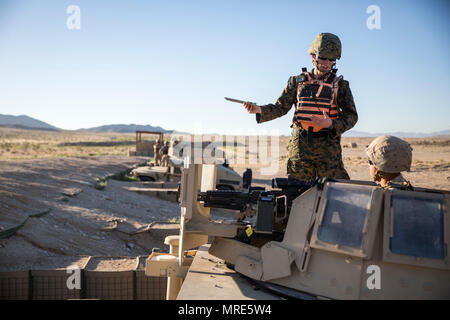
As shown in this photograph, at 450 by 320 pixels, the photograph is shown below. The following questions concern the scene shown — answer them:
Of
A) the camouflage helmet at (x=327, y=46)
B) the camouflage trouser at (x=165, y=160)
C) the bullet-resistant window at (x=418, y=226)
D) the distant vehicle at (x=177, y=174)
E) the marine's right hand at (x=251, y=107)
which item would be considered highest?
the camouflage helmet at (x=327, y=46)

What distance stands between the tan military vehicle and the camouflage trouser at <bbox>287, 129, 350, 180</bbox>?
0.68 metres

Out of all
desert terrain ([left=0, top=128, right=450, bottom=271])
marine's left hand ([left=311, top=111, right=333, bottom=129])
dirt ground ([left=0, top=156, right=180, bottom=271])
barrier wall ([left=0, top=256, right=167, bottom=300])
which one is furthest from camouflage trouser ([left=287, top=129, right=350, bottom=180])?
dirt ground ([left=0, top=156, right=180, bottom=271])

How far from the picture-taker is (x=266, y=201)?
3258 millimetres

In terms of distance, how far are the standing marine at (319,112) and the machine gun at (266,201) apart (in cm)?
60

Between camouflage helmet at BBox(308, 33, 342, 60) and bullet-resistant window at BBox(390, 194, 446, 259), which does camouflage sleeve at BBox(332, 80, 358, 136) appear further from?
bullet-resistant window at BBox(390, 194, 446, 259)

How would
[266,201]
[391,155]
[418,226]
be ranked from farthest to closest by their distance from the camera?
[266,201] < [391,155] < [418,226]

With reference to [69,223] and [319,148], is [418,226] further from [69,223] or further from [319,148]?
[69,223]

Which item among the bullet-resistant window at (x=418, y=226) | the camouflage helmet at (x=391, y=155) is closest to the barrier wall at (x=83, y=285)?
the camouflage helmet at (x=391, y=155)

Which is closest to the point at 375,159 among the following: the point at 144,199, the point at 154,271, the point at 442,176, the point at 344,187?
the point at 344,187

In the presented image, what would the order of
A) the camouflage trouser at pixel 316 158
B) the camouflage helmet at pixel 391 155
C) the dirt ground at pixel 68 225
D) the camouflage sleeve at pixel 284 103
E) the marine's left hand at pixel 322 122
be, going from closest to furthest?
the camouflage helmet at pixel 391 155, the marine's left hand at pixel 322 122, the camouflage trouser at pixel 316 158, the camouflage sleeve at pixel 284 103, the dirt ground at pixel 68 225

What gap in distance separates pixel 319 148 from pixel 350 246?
1382mm

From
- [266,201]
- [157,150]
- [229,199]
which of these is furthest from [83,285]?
[157,150]

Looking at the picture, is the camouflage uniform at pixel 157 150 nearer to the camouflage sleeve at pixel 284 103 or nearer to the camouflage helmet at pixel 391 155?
the camouflage sleeve at pixel 284 103

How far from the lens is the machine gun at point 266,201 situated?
129 inches
